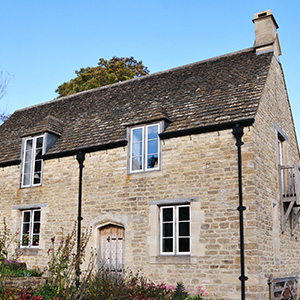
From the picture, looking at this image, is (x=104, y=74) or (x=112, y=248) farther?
(x=104, y=74)

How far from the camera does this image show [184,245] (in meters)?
12.1

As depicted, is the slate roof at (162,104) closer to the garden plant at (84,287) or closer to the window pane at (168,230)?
the window pane at (168,230)

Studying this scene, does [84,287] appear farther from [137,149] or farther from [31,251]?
[31,251]

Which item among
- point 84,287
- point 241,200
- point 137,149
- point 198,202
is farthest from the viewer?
point 137,149

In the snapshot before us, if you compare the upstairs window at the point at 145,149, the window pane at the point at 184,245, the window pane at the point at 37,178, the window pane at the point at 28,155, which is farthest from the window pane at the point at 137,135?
the window pane at the point at 28,155

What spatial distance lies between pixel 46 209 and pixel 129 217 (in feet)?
12.4

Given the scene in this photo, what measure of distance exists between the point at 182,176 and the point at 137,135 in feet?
7.82

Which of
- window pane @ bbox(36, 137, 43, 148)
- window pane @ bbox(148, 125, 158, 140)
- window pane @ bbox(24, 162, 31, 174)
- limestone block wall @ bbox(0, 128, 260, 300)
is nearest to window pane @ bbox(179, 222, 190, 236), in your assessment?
limestone block wall @ bbox(0, 128, 260, 300)

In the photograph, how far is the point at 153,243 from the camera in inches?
492

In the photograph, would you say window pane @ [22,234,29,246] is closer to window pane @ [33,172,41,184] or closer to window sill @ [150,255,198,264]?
window pane @ [33,172,41,184]

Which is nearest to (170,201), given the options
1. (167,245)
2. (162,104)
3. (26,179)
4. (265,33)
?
(167,245)

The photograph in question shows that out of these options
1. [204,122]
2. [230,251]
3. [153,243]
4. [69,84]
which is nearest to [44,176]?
[153,243]

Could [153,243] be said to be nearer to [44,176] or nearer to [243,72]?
[44,176]

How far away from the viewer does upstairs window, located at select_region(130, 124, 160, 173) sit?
525 inches
